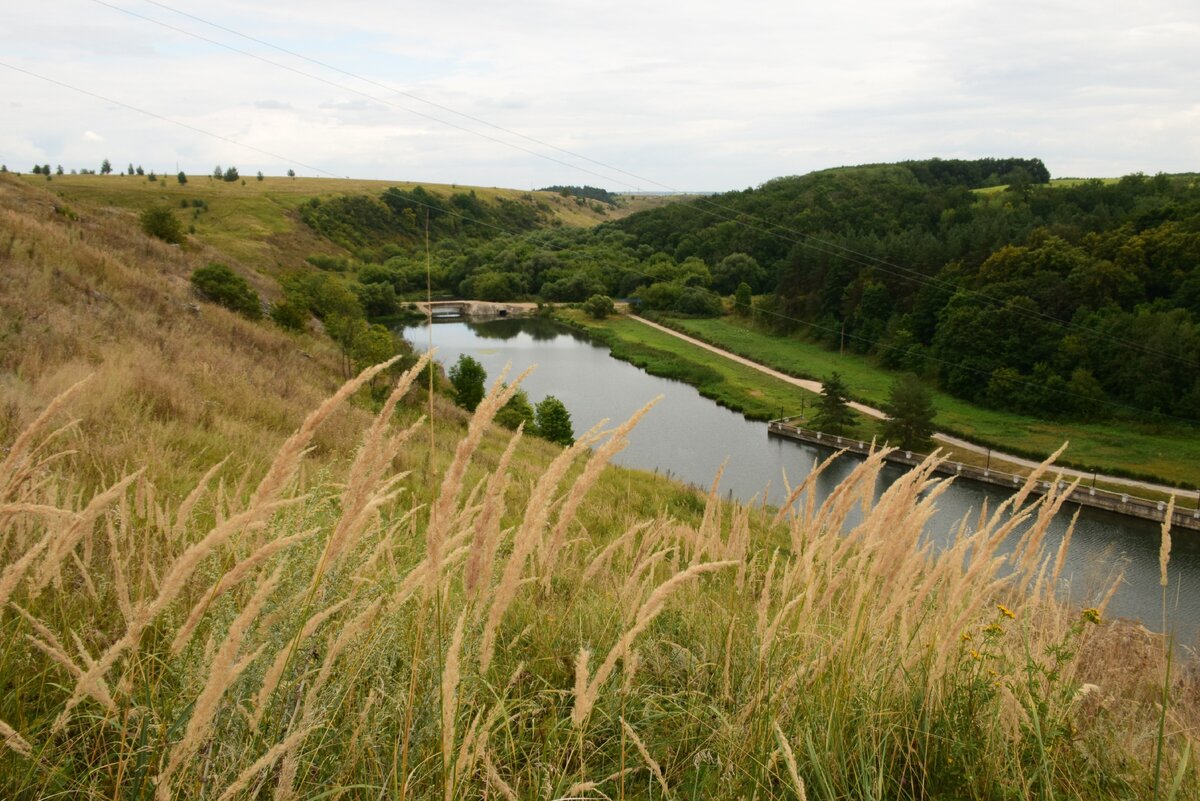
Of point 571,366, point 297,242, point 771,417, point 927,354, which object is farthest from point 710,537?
point 297,242

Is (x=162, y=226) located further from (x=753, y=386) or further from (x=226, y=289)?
(x=753, y=386)

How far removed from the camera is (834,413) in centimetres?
3512

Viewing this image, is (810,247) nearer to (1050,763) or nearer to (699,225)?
(699,225)

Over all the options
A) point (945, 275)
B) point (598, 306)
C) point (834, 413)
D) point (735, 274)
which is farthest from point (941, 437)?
point (735, 274)

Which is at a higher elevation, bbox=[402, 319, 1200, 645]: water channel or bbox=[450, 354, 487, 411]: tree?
bbox=[450, 354, 487, 411]: tree

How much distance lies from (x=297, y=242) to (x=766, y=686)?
77400 mm

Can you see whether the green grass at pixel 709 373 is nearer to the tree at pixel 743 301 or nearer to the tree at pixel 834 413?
the tree at pixel 834 413

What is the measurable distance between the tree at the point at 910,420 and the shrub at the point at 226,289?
2629cm

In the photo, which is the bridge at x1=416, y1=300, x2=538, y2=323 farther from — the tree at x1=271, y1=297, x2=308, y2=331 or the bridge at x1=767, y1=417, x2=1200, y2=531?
the tree at x1=271, y1=297, x2=308, y2=331

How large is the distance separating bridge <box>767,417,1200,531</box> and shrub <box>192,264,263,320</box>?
17.1 metres

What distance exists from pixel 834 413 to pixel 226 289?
1034 inches

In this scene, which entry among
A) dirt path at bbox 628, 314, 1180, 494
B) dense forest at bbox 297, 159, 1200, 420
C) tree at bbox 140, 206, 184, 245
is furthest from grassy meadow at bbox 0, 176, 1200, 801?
tree at bbox 140, 206, 184, 245

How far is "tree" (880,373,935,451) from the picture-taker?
33.5 m

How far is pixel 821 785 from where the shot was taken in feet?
5.14
